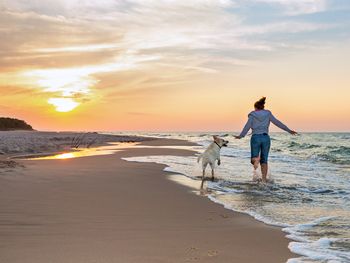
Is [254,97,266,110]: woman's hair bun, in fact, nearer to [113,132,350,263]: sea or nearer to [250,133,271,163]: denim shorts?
[250,133,271,163]: denim shorts

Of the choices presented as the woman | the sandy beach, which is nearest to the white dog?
the woman

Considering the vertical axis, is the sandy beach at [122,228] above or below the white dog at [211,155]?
below

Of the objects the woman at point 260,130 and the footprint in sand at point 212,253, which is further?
the woman at point 260,130

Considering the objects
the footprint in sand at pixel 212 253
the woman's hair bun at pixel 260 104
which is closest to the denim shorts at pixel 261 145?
the woman's hair bun at pixel 260 104

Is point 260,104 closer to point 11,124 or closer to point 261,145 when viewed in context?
point 261,145

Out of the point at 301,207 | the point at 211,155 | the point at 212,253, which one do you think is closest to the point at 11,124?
the point at 211,155

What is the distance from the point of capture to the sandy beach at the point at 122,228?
4.45 m

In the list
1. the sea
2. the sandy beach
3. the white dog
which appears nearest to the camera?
the sandy beach

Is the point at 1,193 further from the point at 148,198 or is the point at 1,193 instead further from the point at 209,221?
the point at 209,221

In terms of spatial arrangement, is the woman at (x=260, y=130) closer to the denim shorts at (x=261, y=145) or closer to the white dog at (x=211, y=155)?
the denim shorts at (x=261, y=145)

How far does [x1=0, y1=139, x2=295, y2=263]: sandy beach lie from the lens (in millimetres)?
4445

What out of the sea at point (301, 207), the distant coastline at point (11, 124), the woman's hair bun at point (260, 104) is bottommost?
the sea at point (301, 207)

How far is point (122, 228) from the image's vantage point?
5.63 metres

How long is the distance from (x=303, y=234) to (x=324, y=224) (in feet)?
2.93
